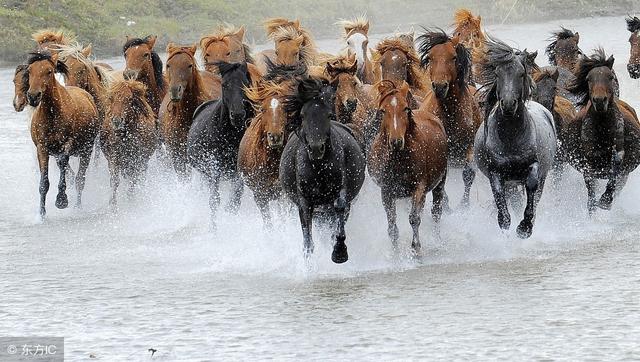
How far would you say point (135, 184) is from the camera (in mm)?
14406

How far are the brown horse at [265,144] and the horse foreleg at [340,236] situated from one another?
89 cm

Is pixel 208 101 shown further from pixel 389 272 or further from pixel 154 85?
pixel 389 272

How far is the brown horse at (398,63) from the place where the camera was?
12875 mm

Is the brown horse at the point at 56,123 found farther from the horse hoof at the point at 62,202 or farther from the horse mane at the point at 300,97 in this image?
the horse mane at the point at 300,97

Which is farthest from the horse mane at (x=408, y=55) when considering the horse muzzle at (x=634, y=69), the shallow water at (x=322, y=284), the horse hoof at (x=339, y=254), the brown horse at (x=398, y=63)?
the horse muzzle at (x=634, y=69)

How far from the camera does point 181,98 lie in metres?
13.0

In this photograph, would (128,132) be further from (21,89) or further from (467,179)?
(467,179)

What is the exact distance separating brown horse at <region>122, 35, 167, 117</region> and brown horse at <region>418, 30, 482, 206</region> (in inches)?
149

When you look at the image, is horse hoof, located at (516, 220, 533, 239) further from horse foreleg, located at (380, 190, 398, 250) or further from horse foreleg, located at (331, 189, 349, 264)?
horse foreleg, located at (331, 189, 349, 264)

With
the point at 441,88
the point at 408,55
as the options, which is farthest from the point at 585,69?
the point at 408,55

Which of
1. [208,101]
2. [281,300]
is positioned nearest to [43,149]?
[208,101]

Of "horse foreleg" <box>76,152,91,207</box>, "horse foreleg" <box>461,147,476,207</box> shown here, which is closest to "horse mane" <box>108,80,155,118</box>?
"horse foreleg" <box>76,152,91,207</box>

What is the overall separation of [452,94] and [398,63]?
39.4 inches

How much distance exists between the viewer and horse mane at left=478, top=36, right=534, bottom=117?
1065cm
